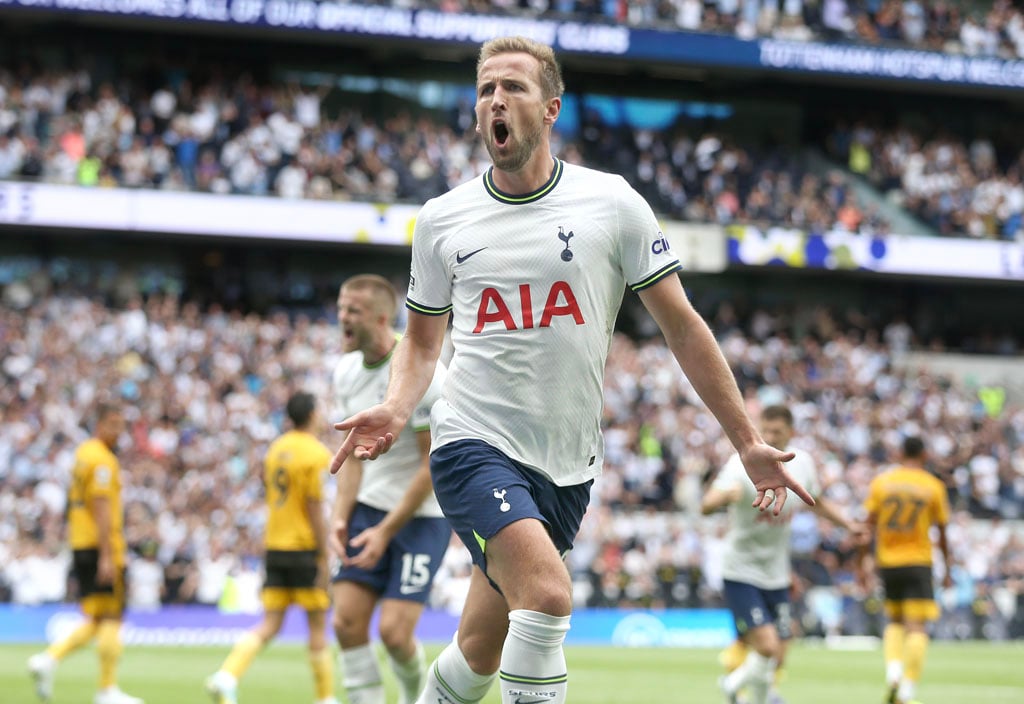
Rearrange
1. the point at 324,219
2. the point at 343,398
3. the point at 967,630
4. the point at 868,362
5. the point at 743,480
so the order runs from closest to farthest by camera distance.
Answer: the point at 343,398 → the point at 743,480 → the point at 967,630 → the point at 324,219 → the point at 868,362

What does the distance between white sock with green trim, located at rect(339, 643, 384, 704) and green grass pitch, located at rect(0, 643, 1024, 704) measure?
15.7 feet

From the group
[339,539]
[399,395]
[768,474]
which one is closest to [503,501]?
[399,395]

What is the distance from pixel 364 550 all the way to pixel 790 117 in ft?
104

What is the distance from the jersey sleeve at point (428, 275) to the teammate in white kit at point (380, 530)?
2.15 m

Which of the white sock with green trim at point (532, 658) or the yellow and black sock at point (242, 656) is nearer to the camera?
the white sock with green trim at point (532, 658)

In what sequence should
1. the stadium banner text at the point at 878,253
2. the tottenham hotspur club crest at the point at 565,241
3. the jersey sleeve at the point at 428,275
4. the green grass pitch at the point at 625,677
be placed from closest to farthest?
the tottenham hotspur club crest at the point at 565,241 < the jersey sleeve at the point at 428,275 < the green grass pitch at the point at 625,677 < the stadium banner text at the point at 878,253

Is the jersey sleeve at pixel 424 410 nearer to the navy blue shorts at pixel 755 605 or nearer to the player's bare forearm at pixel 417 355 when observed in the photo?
the player's bare forearm at pixel 417 355

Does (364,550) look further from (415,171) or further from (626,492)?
(415,171)

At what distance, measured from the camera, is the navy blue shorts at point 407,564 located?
8.26 meters

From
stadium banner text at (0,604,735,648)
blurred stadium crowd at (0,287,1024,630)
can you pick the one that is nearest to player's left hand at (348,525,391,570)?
stadium banner text at (0,604,735,648)

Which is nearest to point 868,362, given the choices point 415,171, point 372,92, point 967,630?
point 967,630

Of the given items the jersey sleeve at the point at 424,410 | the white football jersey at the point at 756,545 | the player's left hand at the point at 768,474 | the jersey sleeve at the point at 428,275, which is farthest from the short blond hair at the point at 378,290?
the white football jersey at the point at 756,545

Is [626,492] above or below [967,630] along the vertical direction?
above

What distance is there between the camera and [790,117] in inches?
1489
